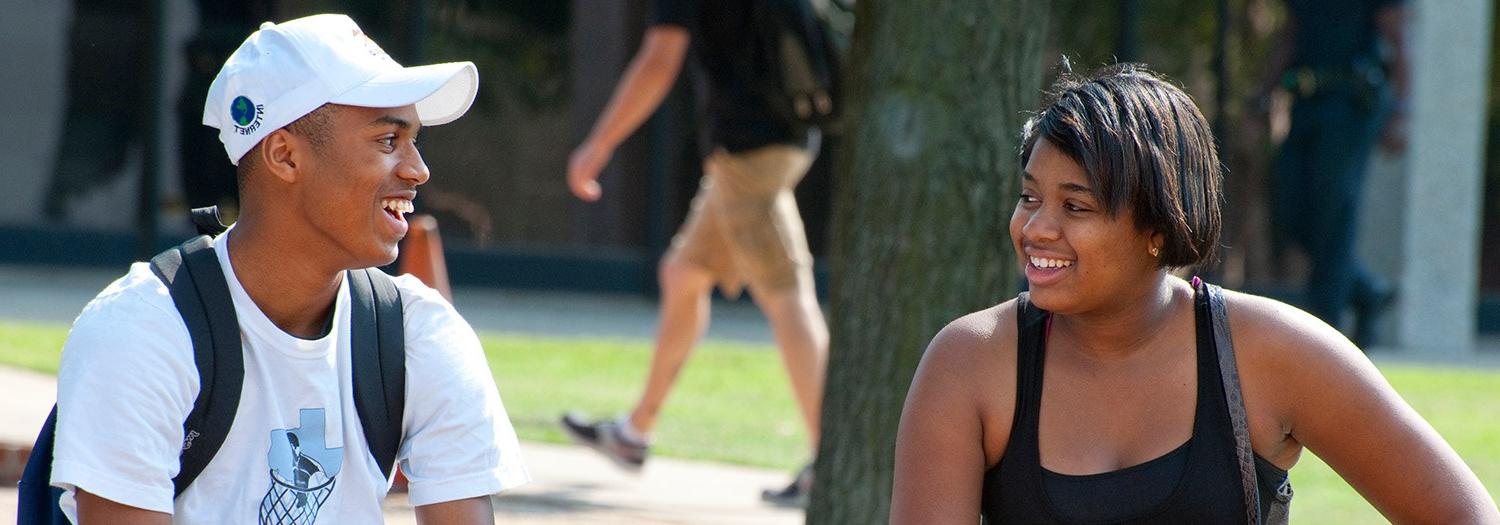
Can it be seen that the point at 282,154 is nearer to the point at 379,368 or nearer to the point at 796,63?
the point at 379,368

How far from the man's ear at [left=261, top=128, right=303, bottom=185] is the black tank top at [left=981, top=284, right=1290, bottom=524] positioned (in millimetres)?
1060

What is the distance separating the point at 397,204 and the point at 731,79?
3.10 metres

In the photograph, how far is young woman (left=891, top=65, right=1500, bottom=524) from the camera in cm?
277

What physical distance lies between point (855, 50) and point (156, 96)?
6154 mm

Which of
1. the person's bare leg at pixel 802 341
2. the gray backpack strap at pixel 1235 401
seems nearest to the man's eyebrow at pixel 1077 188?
the gray backpack strap at pixel 1235 401

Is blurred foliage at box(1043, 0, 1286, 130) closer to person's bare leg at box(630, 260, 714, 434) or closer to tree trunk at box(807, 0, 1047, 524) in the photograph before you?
person's bare leg at box(630, 260, 714, 434)

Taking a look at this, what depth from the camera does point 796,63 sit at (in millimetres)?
5684

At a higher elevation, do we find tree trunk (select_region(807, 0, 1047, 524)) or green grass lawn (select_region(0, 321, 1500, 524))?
tree trunk (select_region(807, 0, 1047, 524))

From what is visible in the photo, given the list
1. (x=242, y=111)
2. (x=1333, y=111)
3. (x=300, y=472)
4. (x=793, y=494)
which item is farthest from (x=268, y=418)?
(x=1333, y=111)

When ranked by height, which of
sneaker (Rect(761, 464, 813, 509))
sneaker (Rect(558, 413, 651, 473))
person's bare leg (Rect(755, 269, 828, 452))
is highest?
person's bare leg (Rect(755, 269, 828, 452))

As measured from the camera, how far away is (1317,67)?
9328mm

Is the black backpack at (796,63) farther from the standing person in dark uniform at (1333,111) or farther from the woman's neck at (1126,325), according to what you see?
the standing person in dark uniform at (1333,111)

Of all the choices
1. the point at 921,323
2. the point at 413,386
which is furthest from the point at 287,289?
the point at 921,323

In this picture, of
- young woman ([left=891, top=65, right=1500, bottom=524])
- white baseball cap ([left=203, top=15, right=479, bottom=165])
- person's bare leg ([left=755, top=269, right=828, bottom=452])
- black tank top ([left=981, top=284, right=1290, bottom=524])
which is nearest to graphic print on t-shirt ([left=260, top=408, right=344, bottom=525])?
white baseball cap ([left=203, top=15, right=479, bottom=165])
